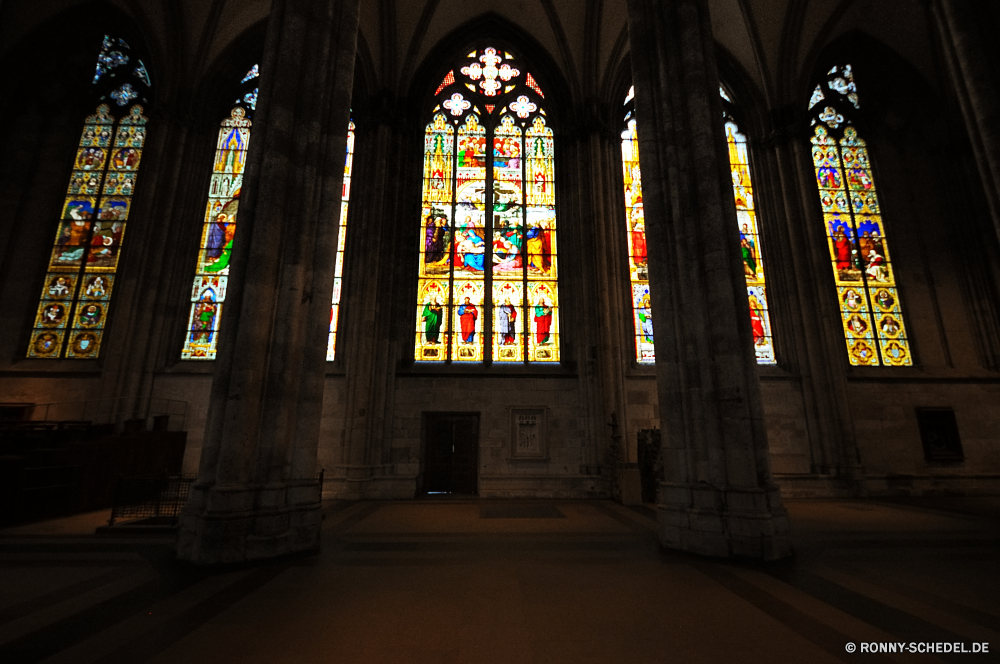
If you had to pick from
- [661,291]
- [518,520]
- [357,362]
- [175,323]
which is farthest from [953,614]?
[175,323]

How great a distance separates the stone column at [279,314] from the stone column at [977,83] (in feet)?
29.4

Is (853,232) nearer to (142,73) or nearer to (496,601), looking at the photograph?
(496,601)

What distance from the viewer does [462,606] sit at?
135 inches

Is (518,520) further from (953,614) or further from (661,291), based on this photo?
(953,614)

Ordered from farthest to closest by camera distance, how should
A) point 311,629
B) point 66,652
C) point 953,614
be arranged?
point 953,614
point 311,629
point 66,652

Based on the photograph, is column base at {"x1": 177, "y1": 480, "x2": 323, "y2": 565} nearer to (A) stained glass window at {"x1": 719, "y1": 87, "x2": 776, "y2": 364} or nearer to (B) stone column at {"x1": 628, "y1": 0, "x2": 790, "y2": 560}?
(B) stone column at {"x1": 628, "y1": 0, "x2": 790, "y2": 560}

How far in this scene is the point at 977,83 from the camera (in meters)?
6.53

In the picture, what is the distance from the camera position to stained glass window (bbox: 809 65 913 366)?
41.0 feet

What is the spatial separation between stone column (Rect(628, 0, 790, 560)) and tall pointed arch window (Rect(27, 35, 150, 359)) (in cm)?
1341

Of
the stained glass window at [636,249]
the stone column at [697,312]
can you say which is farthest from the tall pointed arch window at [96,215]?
the stained glass window at [636,249]

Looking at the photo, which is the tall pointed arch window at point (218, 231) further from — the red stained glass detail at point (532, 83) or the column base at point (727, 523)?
the column base at point (727, 523)

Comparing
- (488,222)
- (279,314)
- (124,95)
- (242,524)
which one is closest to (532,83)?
(488,222)

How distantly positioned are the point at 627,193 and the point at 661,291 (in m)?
8.30

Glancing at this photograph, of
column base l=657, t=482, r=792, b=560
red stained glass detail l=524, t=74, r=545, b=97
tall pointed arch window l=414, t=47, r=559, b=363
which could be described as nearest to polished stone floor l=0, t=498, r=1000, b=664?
column base l=657, t=482, r=792, b=560
